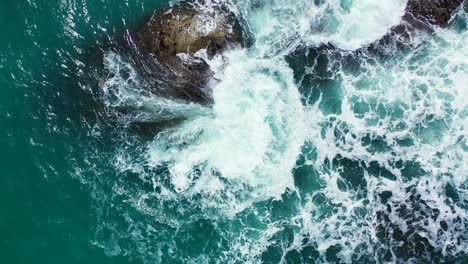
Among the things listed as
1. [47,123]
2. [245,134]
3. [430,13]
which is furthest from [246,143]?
[430,13]

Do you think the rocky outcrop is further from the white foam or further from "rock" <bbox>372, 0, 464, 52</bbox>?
the white foam

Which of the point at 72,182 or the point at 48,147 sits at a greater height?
the point at 48,147

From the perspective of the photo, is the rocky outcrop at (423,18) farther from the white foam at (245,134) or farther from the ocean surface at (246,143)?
the white foam at (245,134)

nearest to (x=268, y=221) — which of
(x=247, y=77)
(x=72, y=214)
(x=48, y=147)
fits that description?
(x=247, y=77)

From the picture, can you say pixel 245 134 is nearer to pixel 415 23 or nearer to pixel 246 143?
pixel 246 143

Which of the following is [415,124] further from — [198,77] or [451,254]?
[198,77]

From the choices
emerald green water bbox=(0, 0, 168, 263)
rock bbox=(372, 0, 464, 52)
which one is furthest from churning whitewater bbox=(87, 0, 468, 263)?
emerald green water bbox=(0, 0, 168, 263)
